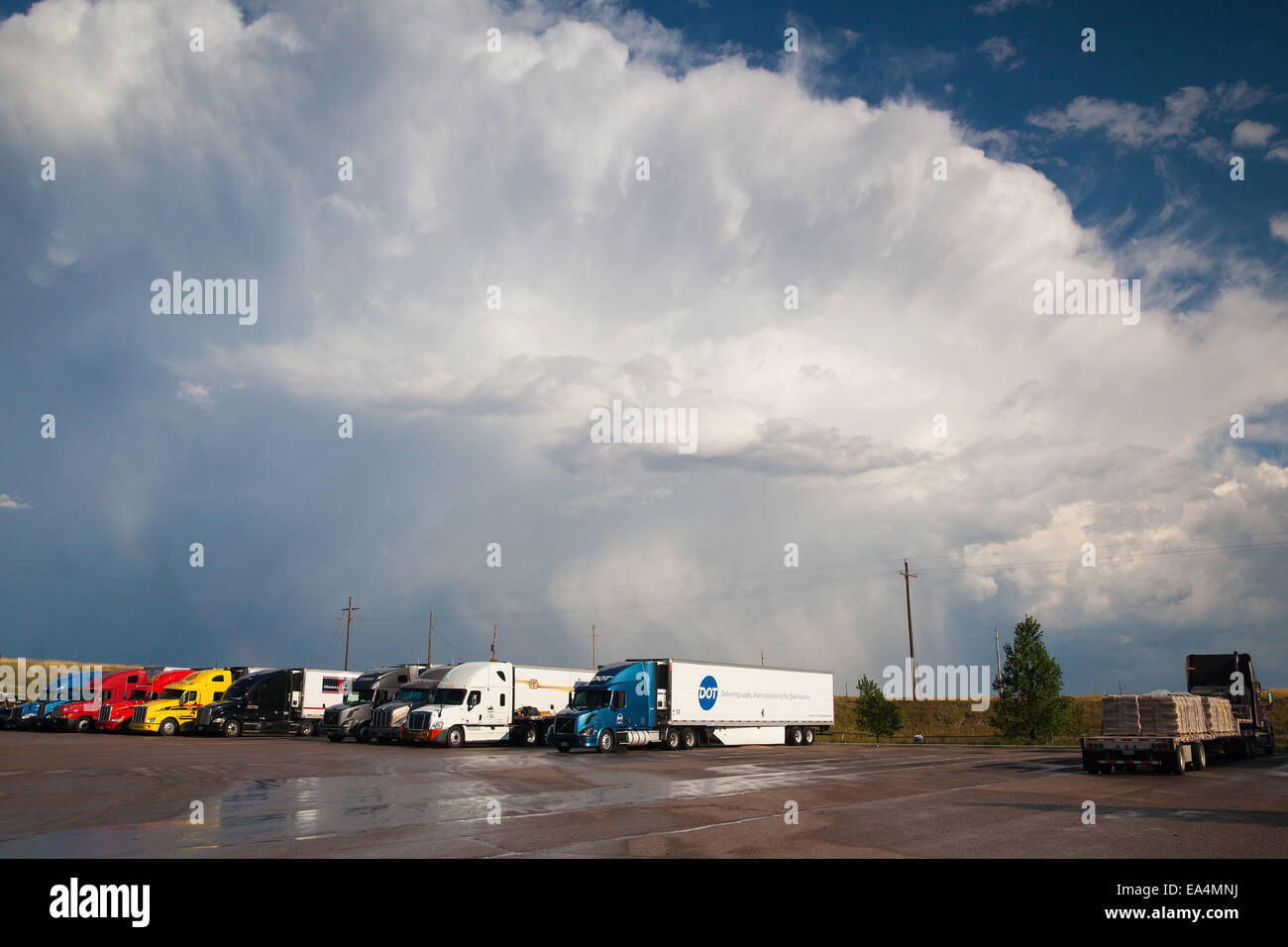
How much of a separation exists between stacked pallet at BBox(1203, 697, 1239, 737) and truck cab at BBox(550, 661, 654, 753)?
2016 centimetres

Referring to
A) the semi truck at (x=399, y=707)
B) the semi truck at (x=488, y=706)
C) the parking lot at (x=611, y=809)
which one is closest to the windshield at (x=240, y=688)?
the semi truck at (x=399, y=707)

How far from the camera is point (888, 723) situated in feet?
185

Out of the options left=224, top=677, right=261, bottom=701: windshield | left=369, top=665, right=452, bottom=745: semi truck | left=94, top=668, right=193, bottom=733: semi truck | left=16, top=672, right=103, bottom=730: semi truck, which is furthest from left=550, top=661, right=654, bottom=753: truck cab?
left=16, top=672, right=103, bottom=730: semi truck

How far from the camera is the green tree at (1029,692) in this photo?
5059cm

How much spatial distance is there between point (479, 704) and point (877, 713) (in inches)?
1134

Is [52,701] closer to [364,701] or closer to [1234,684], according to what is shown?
[364,701]

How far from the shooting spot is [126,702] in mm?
48562

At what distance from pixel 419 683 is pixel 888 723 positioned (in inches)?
1240

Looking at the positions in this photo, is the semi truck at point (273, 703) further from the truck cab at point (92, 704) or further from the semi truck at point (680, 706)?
the semi truck at point (680, 706)
